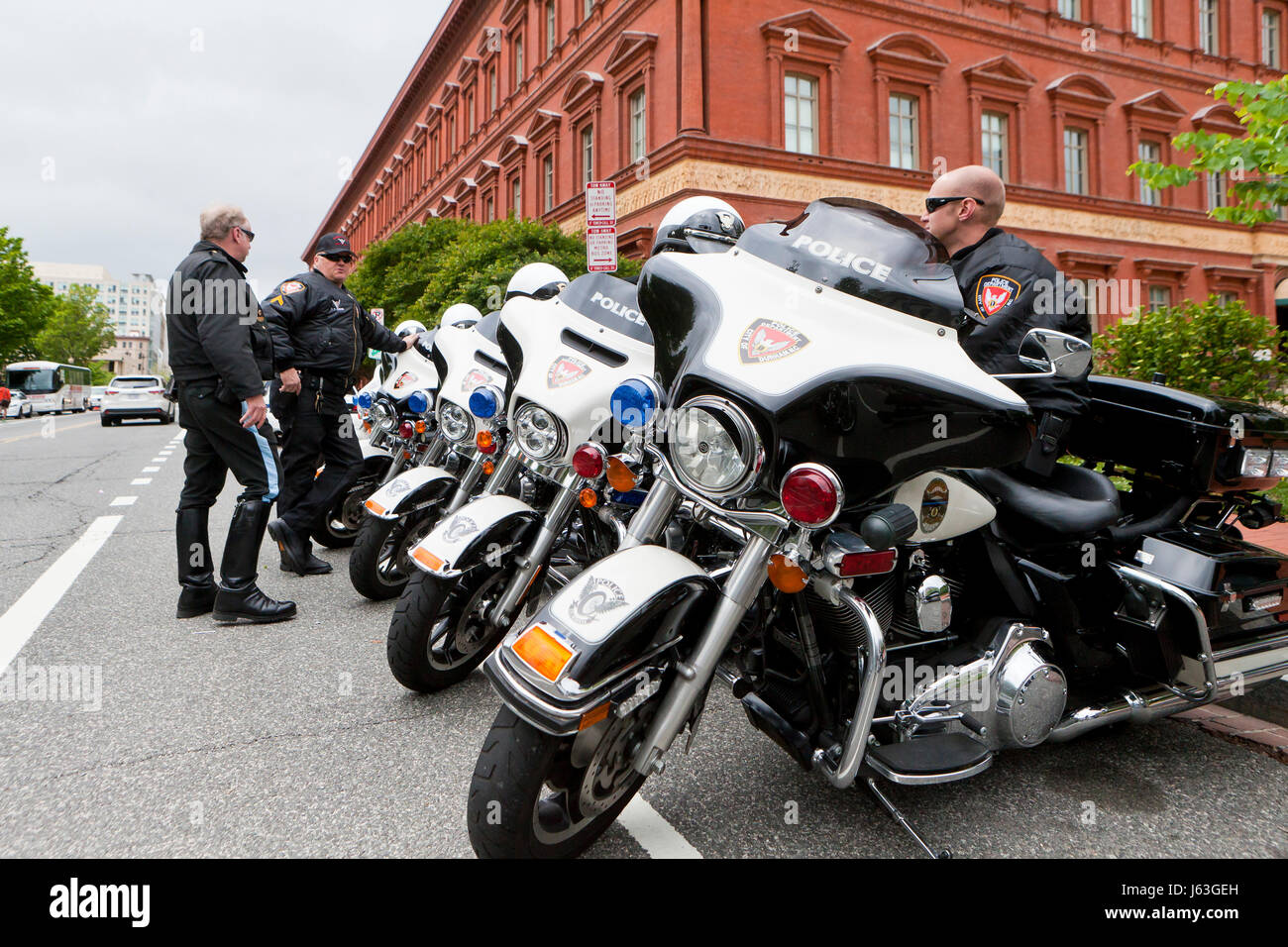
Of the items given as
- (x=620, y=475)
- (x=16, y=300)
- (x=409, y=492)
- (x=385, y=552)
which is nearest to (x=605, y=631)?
(x=620, y=475)

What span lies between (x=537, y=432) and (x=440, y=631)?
83 centimetres

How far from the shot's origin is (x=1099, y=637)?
2697mm

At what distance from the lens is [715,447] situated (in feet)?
6.44

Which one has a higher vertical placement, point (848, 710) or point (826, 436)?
point (826, 436)

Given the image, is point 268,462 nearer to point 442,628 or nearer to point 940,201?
point 442,628

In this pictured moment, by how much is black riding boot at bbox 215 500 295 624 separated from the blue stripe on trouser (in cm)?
9

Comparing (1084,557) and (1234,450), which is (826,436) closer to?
(1084,557)

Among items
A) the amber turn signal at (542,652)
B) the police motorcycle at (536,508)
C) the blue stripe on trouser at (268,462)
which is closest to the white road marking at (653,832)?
the amber turn signal at (542,652)

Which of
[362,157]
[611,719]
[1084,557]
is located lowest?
[611,719]

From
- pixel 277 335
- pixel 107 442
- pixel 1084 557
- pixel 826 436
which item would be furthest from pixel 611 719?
pixel 107 442

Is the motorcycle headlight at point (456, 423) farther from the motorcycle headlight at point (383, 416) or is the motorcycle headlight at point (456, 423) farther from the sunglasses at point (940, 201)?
the sunglasses at point (940, 201)

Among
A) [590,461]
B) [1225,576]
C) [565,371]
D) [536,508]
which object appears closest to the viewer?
[590,461]

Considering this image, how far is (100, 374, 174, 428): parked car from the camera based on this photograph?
27391 millimetres
